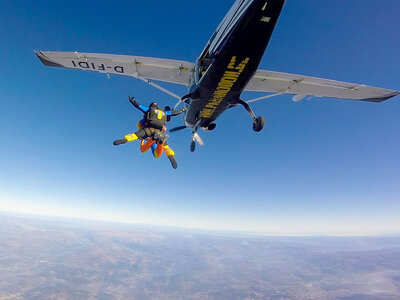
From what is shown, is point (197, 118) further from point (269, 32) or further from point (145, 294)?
point (145, 294)

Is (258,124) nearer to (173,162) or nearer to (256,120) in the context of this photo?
(256,120)

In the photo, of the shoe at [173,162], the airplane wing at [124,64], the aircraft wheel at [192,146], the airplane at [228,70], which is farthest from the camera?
the aircraft wheel at [192,146]

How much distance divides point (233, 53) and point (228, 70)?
1.76ft

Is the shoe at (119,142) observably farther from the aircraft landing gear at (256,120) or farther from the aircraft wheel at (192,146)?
the aircraft wheel at (192,146)

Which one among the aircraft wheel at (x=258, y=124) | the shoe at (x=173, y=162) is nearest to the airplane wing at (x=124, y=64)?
the aircraft wheel at (x=258, y=124)

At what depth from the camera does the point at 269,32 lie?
5.18 metres

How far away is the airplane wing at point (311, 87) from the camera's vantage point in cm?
827

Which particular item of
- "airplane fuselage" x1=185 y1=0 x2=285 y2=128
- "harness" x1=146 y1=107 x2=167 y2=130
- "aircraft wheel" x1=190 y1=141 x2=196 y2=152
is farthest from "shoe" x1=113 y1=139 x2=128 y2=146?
"aircraft wheel" x1=190 y1=141 x2=196 y2=152

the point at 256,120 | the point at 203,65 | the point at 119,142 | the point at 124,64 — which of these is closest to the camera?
the point at 119,142

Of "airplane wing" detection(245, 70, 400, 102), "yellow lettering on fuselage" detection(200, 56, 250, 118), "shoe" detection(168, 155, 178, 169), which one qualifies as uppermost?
"airplane wing" detection(245, 70, 400, 102)

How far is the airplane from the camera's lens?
5.09m

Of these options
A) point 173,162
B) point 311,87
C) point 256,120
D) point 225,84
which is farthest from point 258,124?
point 311,87

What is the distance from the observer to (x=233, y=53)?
5.50 metres

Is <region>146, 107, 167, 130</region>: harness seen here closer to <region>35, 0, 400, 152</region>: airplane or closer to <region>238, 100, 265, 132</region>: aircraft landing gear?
<region>35, 0, 400, 152</region>: airplane
